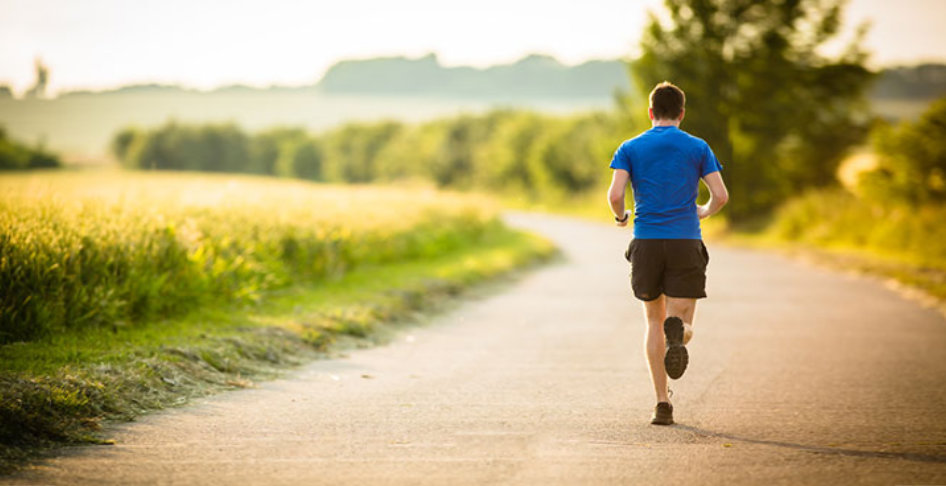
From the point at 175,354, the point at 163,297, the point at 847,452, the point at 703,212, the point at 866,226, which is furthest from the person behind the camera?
the point at 866,226

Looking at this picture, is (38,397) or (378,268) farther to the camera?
(378,268)

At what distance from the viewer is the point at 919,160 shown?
24.5 metres

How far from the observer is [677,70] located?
34531mm

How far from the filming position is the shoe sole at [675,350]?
591 cm

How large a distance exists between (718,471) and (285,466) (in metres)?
2.41

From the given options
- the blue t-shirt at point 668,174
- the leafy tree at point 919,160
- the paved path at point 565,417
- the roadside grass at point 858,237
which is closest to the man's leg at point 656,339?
the paved path at point 565,417

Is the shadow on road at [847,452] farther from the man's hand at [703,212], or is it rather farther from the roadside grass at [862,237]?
the roadside grass at [862,237]

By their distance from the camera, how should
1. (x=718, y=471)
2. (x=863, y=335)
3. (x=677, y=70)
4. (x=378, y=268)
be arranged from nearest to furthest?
(x=718, y=471), (x=863, y=335), (x=378, y=268), (x=677, y=70)

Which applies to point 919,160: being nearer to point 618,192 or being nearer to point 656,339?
point 656,339

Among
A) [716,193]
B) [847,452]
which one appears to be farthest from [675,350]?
[847,452]

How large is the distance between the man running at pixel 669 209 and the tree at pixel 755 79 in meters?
27.7

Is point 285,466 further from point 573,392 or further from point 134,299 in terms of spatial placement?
point 134,299

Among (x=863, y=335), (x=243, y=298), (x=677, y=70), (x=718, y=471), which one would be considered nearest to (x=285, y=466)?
(x=718, y=471)

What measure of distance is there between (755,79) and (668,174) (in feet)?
98.2
